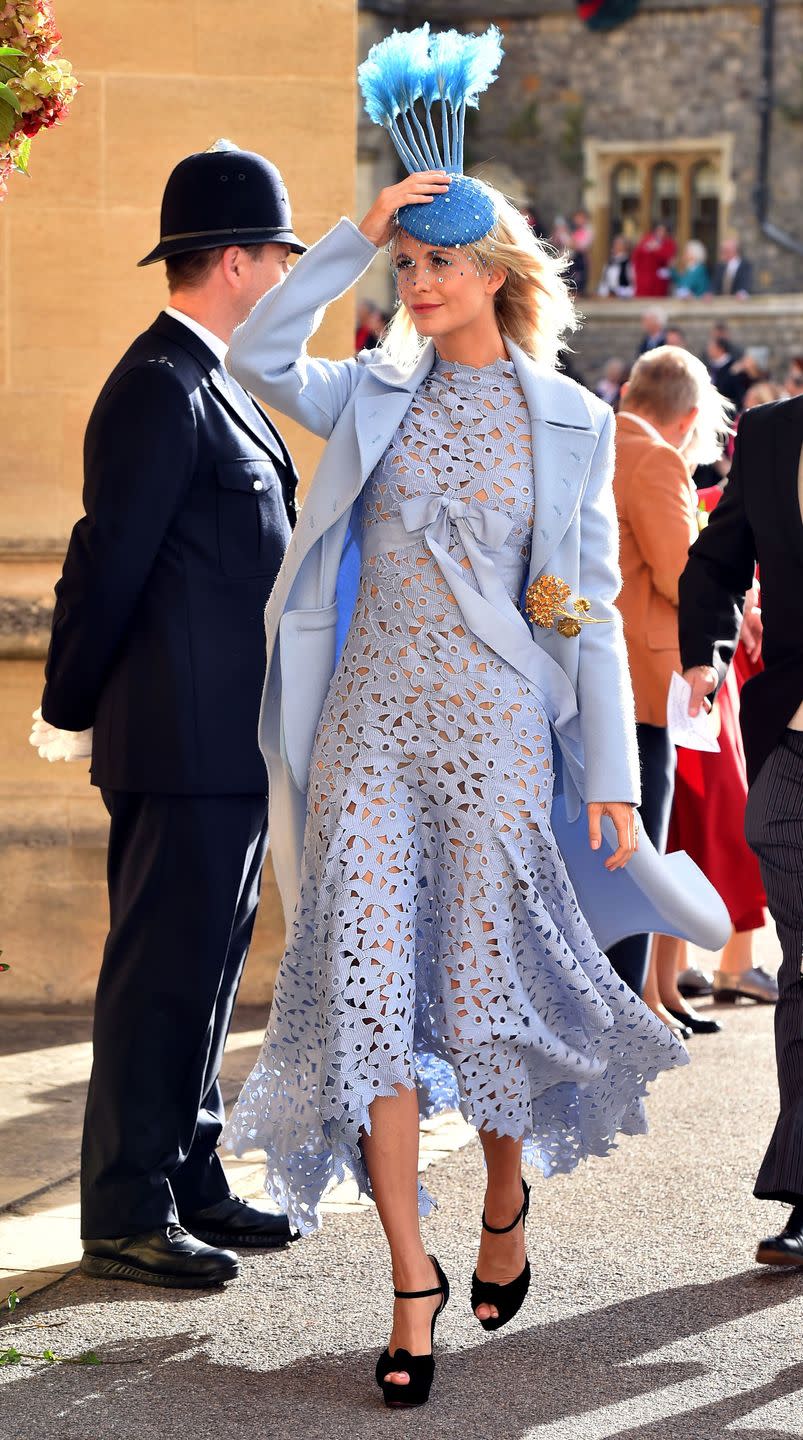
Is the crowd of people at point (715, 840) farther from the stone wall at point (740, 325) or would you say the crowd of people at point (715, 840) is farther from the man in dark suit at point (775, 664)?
the stone wall at point (740, 325)

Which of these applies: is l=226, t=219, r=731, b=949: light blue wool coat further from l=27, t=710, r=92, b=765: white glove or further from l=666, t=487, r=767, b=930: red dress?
l=666, t=487, r=767, b=930: red dress

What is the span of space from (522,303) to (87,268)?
2928mm

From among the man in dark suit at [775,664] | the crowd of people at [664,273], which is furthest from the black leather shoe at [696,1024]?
the crowd of people at [664,273]

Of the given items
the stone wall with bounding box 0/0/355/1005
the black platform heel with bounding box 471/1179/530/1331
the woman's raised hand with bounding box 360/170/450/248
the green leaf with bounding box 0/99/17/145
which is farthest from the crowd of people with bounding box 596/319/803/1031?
the green leaf with bounding box 0/99/17/145

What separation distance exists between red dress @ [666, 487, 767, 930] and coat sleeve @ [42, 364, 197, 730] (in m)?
3.28

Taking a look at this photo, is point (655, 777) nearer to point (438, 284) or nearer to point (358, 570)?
point (358, 570)

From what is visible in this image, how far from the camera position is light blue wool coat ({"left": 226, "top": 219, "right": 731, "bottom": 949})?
157 inches

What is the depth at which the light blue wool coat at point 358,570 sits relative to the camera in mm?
3979

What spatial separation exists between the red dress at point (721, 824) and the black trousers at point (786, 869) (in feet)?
8.37

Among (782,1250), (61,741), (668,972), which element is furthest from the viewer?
(668,972)

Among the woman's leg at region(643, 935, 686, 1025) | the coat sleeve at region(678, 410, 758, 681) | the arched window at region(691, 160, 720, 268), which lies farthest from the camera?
the arched window at region(691, 160, 720, 268)

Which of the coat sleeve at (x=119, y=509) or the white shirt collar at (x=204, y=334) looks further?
the white shirt collar at (x=204, y=334)

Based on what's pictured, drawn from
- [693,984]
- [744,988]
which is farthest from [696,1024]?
[693,984]

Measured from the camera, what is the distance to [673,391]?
6.84 metres
